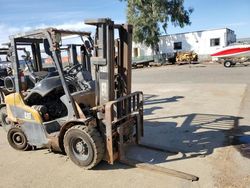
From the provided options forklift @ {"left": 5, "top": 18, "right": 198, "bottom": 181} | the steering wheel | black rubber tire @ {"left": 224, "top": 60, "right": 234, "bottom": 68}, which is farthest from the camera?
black rubber tire @ {"left": 224, "top": 60, "right": 234, "bottom": 68}

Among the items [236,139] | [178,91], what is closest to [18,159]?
[236,139]

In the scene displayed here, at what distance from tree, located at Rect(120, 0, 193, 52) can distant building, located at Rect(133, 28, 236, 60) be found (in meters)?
2.36

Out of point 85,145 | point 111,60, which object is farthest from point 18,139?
point 111,60

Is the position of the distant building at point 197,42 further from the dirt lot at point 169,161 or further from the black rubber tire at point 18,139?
the black rubber tire at point 18,139

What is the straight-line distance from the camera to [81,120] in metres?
5.04

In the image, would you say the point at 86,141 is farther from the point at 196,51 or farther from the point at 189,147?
the point at 196,51

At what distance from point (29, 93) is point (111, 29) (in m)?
2.26

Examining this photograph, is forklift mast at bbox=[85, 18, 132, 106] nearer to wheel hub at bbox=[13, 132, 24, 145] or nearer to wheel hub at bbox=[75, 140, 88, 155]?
wheel hub at bbox=[75, 140, 88, 155]

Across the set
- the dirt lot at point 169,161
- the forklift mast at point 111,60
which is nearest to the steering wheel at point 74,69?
the forklift mast at point 111,60

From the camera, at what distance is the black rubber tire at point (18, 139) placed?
620 cm

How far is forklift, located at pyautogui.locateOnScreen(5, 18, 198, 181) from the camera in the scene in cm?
498

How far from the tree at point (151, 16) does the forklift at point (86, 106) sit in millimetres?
29212

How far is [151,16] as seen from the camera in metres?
34.5

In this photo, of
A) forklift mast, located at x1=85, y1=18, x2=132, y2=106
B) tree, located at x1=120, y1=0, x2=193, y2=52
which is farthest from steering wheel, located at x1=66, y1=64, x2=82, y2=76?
tree, located at x1=120, y1=0, x2=193, y2=52
